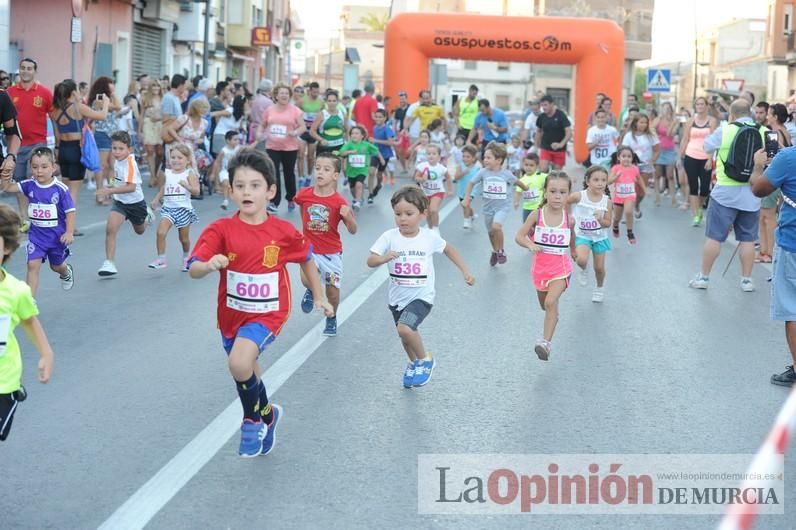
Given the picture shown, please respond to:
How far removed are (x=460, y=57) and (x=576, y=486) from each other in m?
29.3

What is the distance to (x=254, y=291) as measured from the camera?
5875 millimetres

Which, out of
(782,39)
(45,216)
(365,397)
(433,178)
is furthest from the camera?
(782,39)

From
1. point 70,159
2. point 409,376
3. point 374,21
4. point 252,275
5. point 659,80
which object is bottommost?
point 409,376

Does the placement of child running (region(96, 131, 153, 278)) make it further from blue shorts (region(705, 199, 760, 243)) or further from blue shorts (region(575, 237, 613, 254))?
blue shorts (region(705, 199, 760, 243))

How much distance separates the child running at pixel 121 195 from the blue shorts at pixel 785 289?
6050 mm

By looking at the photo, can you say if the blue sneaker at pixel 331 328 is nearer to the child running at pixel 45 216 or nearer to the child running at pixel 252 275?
the child running at pixel 45 216

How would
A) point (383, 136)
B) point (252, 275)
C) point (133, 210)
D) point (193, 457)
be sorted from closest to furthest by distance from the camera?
1. point (193, 457)
2. point (252, 275)
3. point (133, 210)
4. point (383, 136)

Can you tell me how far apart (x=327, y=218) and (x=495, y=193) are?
17.1 ft

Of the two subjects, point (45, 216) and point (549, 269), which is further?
point (45, 216)

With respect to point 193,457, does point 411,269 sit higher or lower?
higher

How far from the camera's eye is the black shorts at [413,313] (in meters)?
7.51

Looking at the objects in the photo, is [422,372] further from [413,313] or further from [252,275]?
[252,275]

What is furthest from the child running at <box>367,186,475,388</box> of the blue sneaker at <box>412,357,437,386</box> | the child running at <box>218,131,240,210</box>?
the child running at <box>218,131,240,210</box>

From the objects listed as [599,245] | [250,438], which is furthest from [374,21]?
[250,438]
